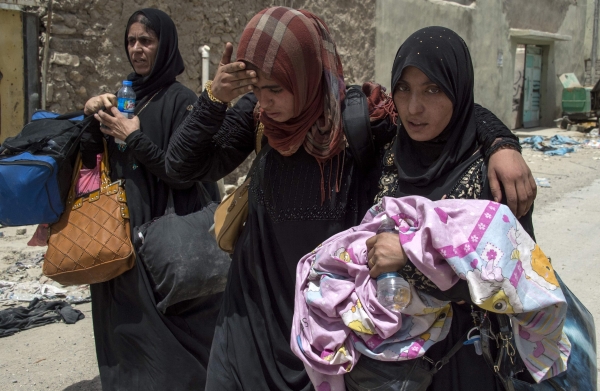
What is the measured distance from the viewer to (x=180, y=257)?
245 centimetres

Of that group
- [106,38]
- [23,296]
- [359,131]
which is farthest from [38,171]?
[106,38]

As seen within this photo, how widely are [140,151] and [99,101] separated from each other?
1.13 feet

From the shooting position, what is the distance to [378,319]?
138 cm

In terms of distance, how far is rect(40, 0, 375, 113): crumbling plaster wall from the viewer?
215 inches

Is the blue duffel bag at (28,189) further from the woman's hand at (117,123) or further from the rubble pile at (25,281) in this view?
the rubble pile at (25,281)

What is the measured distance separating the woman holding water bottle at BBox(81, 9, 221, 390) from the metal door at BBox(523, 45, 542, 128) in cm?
1505

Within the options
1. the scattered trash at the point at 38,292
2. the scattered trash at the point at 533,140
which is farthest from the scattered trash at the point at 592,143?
the scattered trash at the point at 38,292

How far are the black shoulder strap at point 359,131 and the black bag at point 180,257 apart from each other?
974mm

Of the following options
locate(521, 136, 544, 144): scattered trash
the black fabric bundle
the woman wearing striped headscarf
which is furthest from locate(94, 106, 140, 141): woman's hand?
locate(521, 136, 544, 144): scattered trash

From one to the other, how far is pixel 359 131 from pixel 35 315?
3.20 meters

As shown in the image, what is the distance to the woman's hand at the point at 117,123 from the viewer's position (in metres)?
2.47

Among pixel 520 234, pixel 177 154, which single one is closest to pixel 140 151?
pixel 177 154

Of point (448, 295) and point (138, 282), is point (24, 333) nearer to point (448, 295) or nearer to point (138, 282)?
point (138, 282)

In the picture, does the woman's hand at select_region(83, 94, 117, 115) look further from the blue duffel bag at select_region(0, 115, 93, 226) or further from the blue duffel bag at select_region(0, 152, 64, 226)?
the blue duffel bag at select_region(0, 152, 64, 226)
